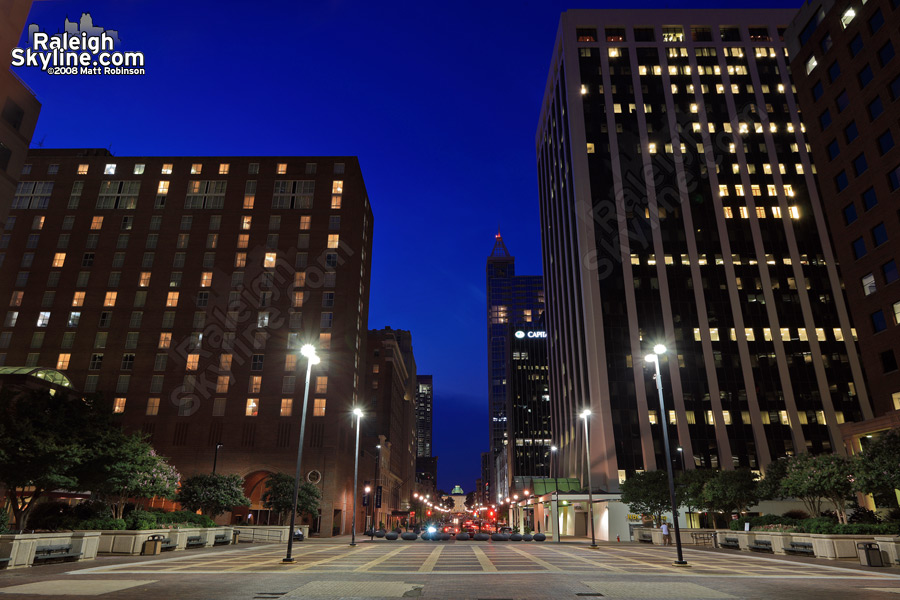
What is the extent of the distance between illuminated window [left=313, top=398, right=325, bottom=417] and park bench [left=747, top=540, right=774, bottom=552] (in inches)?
2086

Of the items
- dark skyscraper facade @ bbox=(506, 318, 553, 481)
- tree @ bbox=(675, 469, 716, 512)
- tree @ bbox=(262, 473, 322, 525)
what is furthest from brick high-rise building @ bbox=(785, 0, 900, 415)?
dark skyscraper facade @ bbox=(506, 318, 553, 481)

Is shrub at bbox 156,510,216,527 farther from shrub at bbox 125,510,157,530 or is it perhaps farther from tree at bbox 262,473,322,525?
tree at bbox 262,473,322,525

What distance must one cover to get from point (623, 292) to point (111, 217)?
8139 cm

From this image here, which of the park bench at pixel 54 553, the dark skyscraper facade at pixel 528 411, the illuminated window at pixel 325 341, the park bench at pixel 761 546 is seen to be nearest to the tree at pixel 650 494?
the park bench at pixel 761 546

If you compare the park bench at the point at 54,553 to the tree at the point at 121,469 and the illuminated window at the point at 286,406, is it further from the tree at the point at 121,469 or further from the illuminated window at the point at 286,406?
the illuminated window at the point at 286,406

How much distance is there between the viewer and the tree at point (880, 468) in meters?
30.9

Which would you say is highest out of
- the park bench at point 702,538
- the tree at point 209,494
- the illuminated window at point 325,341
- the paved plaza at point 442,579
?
the illuminated window at point 325,341

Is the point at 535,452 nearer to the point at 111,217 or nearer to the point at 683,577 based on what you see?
the point at 111,217

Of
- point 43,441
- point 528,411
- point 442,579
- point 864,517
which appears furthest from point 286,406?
point 528,411

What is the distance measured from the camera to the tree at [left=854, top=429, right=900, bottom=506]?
30906 mm

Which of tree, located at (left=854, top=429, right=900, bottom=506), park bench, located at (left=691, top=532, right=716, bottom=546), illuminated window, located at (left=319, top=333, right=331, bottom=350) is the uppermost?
illuminated window, located at (left=319, top=333, right=331, bottom=350)

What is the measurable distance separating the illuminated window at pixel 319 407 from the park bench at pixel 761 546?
174 ft

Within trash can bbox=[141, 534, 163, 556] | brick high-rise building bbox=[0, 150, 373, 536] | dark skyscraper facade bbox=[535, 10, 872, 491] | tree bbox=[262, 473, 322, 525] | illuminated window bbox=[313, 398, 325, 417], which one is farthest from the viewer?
dark skyscraper facade bbox=[535, 10, 872, 491]

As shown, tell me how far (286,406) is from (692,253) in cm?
6820
